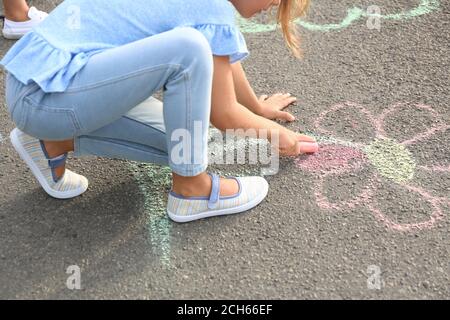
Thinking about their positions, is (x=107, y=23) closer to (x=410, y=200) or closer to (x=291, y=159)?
(x=291, y=159)

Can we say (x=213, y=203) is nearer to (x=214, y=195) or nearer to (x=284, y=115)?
(x=214, y=195)

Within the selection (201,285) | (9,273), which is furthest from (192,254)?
(9,273)

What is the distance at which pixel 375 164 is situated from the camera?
7.08ft

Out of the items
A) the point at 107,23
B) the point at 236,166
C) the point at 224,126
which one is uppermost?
the point at 107,23

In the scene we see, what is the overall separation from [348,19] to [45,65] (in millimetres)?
1686

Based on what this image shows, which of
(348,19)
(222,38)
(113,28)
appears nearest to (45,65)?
(113,28)

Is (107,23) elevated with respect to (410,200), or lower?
elevated

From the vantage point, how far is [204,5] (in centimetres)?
174

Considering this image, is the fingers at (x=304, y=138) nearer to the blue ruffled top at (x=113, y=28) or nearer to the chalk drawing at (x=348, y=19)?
the blue ruffled top at (x=113, y=28)

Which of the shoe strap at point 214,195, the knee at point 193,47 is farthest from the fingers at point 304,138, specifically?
the knee at point 193,47

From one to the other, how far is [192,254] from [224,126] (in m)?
0.40

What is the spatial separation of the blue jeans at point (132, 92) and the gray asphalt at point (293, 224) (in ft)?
0.92

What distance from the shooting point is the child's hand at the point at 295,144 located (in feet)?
6.75

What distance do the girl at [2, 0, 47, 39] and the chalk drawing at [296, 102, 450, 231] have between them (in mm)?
1443
